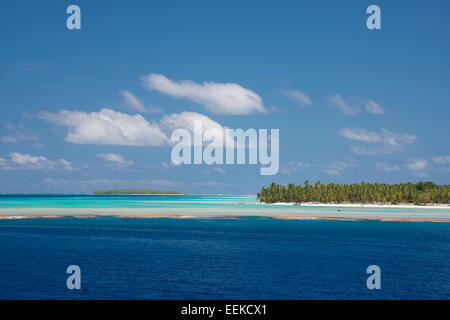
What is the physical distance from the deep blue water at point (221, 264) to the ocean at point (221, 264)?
10cm

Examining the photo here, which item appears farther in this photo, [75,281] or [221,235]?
→ [221,235]

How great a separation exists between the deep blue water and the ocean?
0.10m

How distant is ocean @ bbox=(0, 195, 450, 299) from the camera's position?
41438 mm

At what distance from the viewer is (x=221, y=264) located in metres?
54.9

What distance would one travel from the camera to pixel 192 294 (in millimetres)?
40156

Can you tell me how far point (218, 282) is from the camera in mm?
44750

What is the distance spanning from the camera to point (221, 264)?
54.9 metres

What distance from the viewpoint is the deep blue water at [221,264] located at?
41438 mm

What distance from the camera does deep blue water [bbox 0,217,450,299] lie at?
41.4m
